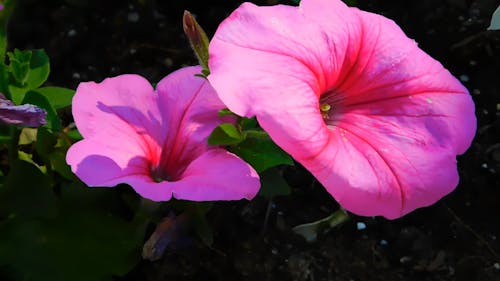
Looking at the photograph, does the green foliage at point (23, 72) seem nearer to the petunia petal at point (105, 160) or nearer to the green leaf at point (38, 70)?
the green leaf at point (38, 70)

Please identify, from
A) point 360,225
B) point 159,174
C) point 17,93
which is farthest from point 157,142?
point 360,225

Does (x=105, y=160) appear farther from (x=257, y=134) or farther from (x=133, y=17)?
(x=133, y=17)

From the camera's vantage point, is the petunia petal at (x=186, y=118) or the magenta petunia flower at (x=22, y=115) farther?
the petunia petal at (x=186, y=118)

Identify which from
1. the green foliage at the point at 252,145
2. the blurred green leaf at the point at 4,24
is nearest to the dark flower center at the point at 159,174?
the green foliage at the point at 252,145

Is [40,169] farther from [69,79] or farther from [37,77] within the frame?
[69,79]

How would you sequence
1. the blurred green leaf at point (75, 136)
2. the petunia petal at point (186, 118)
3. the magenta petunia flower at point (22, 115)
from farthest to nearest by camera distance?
the blurred green leaf at point (75, 136)
the petunia petal at point (186, 118)
the magenta petunia flower at point (22, 115)

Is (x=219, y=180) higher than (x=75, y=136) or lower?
higher
